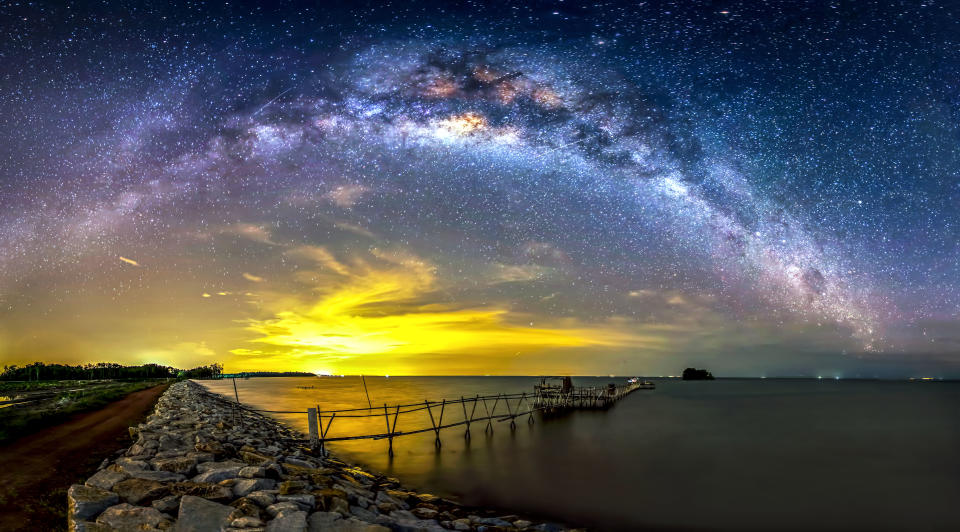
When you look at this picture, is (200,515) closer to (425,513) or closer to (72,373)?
(425,513)

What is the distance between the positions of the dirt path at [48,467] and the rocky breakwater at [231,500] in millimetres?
572

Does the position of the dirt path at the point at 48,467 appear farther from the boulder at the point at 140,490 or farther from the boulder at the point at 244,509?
the boulder at the point at 244,509

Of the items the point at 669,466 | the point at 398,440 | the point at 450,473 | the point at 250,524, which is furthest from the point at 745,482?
the point at 250,524

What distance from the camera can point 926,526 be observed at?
17.5 meters

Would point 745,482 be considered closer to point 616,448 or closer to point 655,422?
point 616,448

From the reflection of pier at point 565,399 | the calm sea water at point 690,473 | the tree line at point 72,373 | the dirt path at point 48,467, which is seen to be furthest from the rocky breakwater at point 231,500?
the tree line at point 72,373

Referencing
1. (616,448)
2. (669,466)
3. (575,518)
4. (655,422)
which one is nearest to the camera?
(575,518)

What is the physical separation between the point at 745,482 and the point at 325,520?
69.1 feet

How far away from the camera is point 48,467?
12.7 metres

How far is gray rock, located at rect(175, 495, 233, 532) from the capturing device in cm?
872

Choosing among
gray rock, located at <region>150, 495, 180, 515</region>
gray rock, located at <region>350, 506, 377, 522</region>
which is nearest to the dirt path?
gray rock, located at <region>150, 495, 180, 515</region>

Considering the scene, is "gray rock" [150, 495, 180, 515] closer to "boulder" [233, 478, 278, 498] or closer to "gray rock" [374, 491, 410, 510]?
"boulder" [233, 478, 278, 498]

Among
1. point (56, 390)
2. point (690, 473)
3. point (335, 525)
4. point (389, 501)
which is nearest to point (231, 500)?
point (335, 525)

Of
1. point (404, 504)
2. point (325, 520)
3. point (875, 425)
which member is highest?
point (325, 520)
